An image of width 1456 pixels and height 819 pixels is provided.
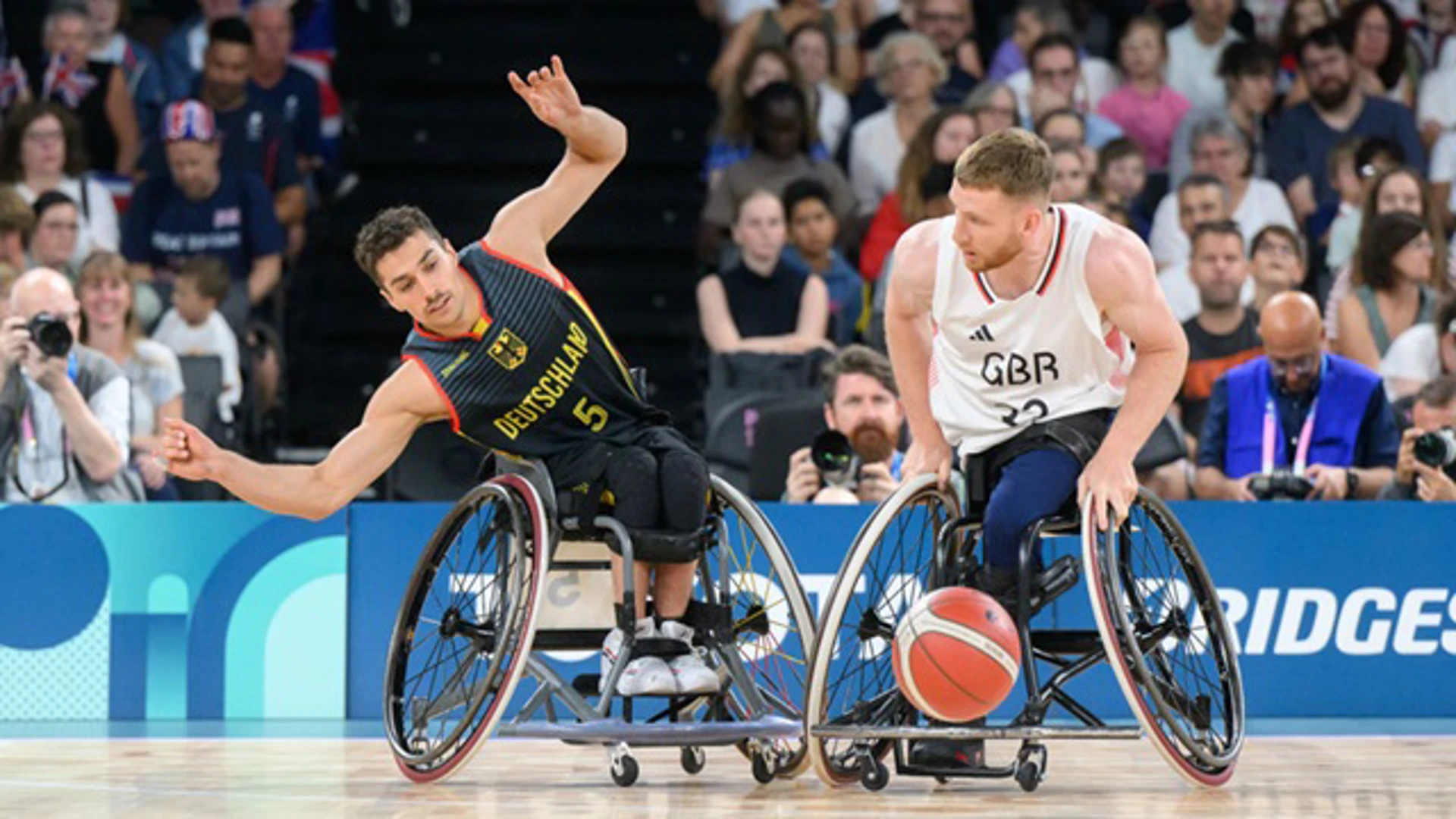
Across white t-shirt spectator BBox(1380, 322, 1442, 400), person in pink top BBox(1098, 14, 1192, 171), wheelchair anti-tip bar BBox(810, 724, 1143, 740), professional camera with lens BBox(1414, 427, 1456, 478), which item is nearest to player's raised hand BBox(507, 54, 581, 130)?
wheelchair anti-tip bar BBox(810, 724, 1143, 740)

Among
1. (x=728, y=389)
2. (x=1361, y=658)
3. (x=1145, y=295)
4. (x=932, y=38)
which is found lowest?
(x=1361, y=658)

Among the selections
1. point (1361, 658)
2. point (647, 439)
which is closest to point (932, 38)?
point (1361, 658)

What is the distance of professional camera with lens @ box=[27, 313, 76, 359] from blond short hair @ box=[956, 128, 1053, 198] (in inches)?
160

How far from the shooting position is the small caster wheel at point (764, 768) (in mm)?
6031

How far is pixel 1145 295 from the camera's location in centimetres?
571

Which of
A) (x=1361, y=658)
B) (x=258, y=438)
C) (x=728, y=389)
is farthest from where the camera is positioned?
(x=258, y=438)

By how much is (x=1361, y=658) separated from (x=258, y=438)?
490cm

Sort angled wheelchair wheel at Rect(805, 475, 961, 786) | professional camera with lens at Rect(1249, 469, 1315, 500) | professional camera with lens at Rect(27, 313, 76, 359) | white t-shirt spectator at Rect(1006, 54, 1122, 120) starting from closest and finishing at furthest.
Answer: angled wheelchair wheel at Rect(805, 475, 961, 786) < professional camera with lens at Rect(1249, 469, 1315, 500) < professional camera with lens at Rect(27, 313, 76, 359) < white t-shirt spectator at Rect(1006, 54, 1122, 120)

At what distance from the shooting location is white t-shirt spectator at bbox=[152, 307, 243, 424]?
10.6 meters

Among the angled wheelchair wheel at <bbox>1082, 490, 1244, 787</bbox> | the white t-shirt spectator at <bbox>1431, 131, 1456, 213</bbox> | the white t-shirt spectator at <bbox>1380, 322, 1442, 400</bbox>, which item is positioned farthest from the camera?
the white t-shirt spectator at <bbox>1431, 131, 1456, 213</bbox>

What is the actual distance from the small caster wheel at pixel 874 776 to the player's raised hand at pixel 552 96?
176cm

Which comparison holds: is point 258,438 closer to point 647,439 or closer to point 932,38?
point 932,38

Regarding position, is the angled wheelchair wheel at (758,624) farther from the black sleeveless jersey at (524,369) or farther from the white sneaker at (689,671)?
the black sleeveless jersey at (524,369)

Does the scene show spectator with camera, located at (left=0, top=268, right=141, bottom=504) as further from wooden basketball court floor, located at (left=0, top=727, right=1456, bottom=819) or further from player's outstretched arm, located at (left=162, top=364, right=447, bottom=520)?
player's outstretched arm, located at (left=162, top=364, right=447, bottom=520)
